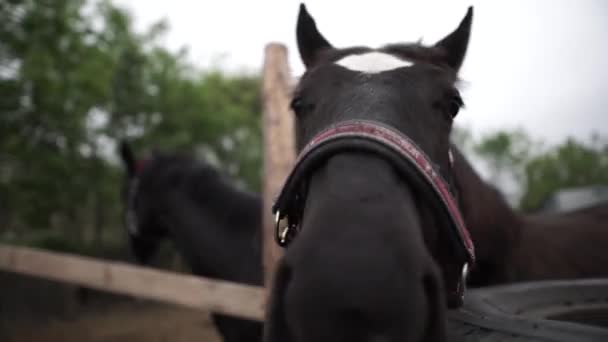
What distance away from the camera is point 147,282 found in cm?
312

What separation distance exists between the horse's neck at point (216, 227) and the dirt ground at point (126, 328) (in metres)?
3.40

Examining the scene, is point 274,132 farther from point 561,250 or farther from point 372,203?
point 561,250

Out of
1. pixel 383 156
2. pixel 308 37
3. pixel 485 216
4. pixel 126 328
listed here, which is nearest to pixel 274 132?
pixel 308 37

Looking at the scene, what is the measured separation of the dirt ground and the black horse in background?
2.74 meters

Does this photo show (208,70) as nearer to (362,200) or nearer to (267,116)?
(267,116)

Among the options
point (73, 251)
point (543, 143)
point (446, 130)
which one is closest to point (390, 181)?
point (446, 130)

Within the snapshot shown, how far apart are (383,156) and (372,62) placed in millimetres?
572

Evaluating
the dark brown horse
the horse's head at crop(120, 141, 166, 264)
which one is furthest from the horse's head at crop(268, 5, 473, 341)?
the horse's head at crop(120, 141, 166, 264)

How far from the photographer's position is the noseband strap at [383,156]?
3.67 ft

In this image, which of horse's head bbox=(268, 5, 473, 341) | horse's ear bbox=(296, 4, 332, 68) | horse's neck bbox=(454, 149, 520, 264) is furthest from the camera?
horse's neck bbox=(454, 149, 520, 264)

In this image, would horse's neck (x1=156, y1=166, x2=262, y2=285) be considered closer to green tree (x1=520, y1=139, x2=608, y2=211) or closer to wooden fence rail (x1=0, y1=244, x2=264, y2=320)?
wooden fence rail (x1=0, y1=244, x2=264, y2=320)

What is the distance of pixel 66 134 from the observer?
23.5 feet

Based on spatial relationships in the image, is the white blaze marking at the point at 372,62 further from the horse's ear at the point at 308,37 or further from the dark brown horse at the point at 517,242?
the dark brown horse at the point at 517,242

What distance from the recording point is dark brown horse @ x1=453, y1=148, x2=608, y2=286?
2539mm
